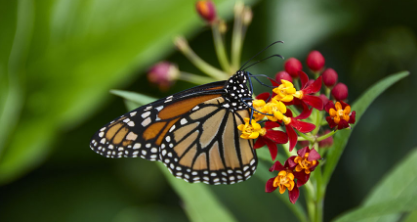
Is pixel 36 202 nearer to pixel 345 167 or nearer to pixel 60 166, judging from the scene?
pixel 60 166

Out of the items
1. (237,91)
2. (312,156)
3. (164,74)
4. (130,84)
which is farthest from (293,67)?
(130,84)

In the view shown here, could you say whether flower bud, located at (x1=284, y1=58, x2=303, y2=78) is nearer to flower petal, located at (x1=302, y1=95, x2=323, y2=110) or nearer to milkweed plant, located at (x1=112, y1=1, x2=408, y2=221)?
milkweed plant, located at (x1=112, y1=1, x2=408, y2=221)

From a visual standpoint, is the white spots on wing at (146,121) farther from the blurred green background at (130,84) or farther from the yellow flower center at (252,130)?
the blurred green background at (130,84)

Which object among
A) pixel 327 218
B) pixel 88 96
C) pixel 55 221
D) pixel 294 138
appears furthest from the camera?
pixel 55 221

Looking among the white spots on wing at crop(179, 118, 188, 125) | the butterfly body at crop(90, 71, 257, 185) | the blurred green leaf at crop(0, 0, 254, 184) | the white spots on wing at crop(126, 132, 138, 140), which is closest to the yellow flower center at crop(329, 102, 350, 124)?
the butterfly body at crop(90, 71, 257, 185)

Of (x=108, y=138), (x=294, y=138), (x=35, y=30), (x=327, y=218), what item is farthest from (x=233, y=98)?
(x=35, y=30)
